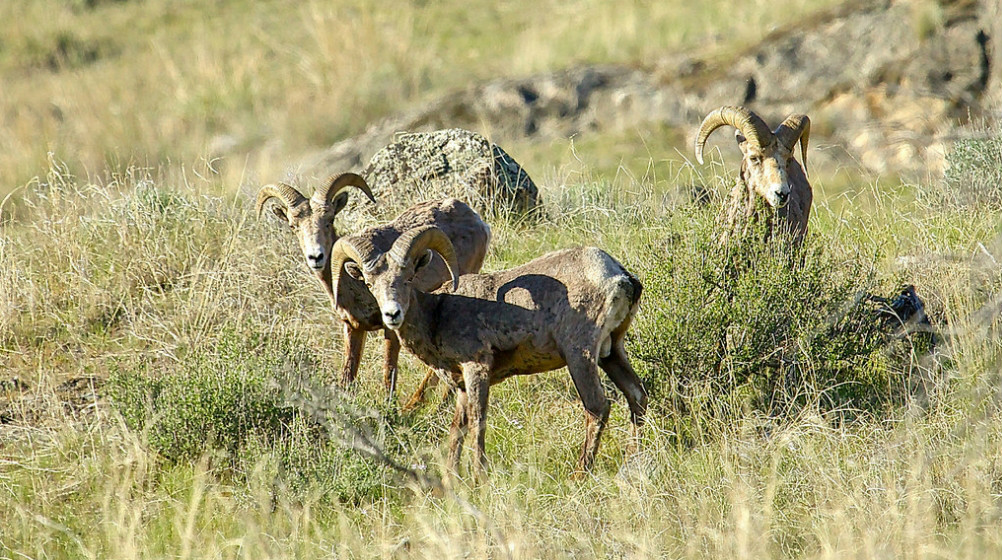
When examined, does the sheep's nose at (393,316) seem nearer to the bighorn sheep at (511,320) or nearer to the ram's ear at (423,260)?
the bighorn sheep at (511,320)

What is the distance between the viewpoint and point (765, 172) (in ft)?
22.5

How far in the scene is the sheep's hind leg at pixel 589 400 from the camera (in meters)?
5.88

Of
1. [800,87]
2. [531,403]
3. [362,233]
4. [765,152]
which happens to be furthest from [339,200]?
[800,87]

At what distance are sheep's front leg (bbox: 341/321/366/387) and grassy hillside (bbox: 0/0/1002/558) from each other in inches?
8.9

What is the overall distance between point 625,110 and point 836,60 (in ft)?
10.0

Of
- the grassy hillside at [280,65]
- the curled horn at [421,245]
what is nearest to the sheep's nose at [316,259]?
the curled horn at [421,245]

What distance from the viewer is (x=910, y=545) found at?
4.44 metres

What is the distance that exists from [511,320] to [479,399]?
0.47 meters

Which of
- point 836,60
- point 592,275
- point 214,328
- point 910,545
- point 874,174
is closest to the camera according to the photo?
point 910,545

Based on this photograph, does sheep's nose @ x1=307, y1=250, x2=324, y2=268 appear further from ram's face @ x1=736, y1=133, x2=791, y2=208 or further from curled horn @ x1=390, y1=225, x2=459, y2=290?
ram's face @ x1=736, y1=133, x2=791, y2=208

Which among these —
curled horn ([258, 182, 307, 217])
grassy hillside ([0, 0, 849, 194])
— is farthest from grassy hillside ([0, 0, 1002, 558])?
grassy hillside ([0, 0, 849, 194])

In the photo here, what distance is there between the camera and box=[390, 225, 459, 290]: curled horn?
5.96m

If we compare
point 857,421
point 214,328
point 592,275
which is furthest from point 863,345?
point 214,328

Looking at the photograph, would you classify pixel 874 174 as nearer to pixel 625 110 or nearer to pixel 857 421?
pixel 625 110
